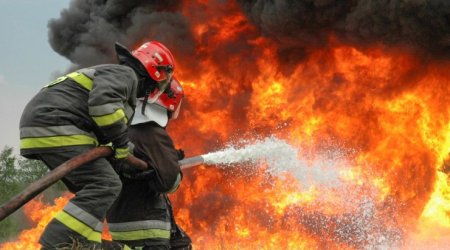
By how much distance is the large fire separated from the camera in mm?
8797

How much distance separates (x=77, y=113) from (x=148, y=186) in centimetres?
109

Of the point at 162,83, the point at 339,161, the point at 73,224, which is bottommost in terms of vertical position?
the point at 73,224

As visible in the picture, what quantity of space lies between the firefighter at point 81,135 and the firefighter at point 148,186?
53 cm

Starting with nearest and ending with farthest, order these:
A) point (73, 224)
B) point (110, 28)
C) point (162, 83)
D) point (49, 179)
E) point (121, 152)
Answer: point (49, 179) → point (73, 224) → point (121, 152) → point (162, 83) → point (110, 28)

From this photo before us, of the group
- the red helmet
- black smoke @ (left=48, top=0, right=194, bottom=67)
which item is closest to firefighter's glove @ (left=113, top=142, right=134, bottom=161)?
the red helmet

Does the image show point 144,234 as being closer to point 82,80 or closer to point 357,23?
point 82,80

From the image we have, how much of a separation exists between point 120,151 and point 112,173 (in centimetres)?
17

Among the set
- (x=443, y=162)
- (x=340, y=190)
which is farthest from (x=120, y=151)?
(x=443, y=162)

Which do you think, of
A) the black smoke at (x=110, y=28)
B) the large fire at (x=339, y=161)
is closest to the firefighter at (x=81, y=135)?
the large fire at (x=339, y=161)

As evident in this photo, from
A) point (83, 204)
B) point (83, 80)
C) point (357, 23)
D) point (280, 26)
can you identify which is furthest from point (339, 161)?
point (83, 204)

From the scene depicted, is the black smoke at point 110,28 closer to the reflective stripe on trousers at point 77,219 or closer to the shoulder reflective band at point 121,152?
the shoulder reflective band at point 121,152

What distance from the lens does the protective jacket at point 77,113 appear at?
374 centimetres

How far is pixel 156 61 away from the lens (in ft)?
14.9

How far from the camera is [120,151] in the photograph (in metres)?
3.91
